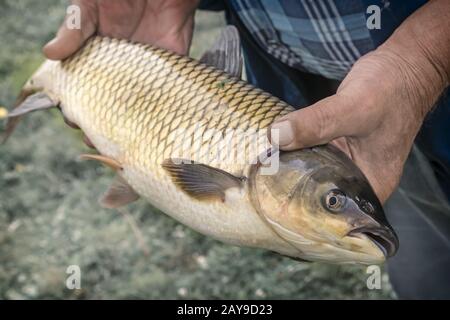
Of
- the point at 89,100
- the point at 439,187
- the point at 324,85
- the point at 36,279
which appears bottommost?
the point at 36,279

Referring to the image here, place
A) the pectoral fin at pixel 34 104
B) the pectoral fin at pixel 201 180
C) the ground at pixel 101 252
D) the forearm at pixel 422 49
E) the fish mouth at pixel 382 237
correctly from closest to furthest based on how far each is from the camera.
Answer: the fish mouth at pixel 382 237, the pectoral fin at pixel 201 180, the forearm at pixel 422 49, the pectoral fin at pixel 34 104, the ground at pixel 101 252

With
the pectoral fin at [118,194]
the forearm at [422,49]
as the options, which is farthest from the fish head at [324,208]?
the pectoral fin at [118,194]

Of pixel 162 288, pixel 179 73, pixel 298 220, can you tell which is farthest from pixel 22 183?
pixel 298 220

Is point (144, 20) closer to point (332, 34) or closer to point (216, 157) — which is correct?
point (332, 34)

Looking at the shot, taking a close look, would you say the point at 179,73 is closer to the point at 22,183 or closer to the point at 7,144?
the point at 22,183

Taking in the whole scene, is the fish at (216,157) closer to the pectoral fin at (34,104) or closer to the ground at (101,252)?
the pectoral fin at (34,104)

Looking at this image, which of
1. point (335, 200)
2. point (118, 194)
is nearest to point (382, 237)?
point (335, 200)

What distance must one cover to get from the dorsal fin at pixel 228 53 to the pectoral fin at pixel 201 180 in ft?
1.26

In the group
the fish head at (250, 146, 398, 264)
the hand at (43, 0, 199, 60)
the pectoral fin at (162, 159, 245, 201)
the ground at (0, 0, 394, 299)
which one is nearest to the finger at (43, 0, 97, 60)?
the hand at (43, 0, 199, 60)

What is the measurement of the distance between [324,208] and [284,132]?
0.17m

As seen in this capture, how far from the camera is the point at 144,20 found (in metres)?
2.44

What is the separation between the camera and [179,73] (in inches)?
75.3

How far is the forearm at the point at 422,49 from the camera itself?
173cm

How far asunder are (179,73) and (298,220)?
0.57 metres
